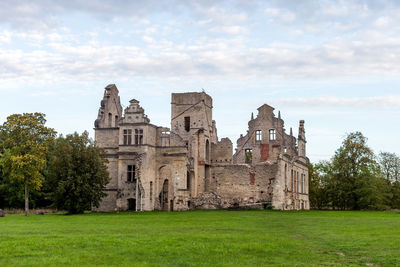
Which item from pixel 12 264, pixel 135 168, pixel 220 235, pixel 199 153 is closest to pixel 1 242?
pixel 12 264

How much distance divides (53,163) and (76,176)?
2.50m

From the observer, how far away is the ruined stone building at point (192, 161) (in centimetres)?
5788

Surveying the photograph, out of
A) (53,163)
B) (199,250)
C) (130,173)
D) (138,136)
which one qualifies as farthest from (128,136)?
(199,250)

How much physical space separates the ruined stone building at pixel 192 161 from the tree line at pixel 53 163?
602 centimetres

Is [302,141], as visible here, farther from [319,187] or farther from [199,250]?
[199,250]

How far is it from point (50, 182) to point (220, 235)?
105 feet

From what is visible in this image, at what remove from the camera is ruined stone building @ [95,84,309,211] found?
57.9m

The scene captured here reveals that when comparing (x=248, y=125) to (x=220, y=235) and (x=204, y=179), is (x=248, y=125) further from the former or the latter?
(x=220, y=235)

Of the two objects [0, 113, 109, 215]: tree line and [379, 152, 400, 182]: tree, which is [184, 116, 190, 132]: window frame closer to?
[0, 113, 109, 215]: tree line

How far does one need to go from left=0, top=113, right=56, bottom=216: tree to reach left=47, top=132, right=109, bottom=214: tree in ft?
5.62

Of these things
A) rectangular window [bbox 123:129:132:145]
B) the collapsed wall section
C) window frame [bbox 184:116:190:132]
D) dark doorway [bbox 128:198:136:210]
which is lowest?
dark doorway [bbox 128:198:136:210]

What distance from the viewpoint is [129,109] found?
191 ft

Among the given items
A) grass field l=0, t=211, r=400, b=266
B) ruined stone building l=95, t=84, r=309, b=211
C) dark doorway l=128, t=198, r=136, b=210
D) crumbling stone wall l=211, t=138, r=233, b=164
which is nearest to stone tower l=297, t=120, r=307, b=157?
ruined stone building l=95, t=84, r=309, b=211

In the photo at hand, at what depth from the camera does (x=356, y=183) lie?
70.1m
